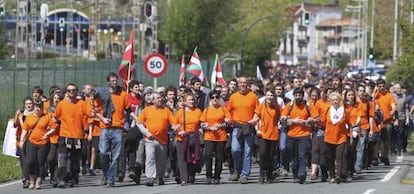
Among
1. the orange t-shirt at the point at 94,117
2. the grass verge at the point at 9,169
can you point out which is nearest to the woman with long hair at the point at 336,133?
the orange t-shirt at the point at 94,117

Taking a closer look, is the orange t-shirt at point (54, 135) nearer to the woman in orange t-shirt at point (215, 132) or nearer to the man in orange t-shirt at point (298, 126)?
the woman in orange t-shirt at point (215, 132)

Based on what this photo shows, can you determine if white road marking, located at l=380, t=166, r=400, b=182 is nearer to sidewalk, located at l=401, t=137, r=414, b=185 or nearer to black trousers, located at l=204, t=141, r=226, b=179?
sidewalk, located at l=401, t=137, r=414, b=185

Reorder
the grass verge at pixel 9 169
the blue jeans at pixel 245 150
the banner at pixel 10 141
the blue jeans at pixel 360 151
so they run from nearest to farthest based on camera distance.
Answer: the blue jeans at pixel 245 150 < the banner at pixel 10 141 < the grass verge at pixel 9 169 < the blue jeans at pixel 360 151

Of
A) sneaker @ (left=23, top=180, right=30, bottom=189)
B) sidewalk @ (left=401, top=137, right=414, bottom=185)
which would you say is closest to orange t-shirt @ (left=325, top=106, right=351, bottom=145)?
sidewalk @ (left=401, top=137, right=414, bottom=185)

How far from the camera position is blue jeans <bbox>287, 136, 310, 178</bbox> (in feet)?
69.8

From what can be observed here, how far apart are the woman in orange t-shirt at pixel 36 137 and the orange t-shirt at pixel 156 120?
5.21ft

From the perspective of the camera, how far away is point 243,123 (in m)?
21.5

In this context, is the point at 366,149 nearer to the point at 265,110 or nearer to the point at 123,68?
the point at 265,110

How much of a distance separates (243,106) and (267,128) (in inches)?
23.7

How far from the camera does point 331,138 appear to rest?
838 inches

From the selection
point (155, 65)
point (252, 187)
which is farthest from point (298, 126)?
point (155, 65)

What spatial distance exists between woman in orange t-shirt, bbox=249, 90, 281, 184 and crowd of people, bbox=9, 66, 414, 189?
2cm

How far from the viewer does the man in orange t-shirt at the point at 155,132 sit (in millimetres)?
20766

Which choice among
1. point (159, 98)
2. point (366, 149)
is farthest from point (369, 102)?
point (159, 98)
